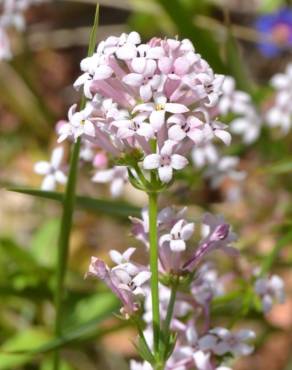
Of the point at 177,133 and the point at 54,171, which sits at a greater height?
the point at 54,171

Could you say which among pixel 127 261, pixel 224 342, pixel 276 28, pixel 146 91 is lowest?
pixel 224 342

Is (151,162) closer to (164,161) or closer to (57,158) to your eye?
(164,161)

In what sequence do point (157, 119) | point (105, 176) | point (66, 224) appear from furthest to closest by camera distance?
point (105, 176)
point (66, 224)
point (157, 119)

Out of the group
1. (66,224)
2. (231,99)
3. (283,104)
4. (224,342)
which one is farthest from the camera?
(283,104)

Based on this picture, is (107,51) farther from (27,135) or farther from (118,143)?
(27,135)

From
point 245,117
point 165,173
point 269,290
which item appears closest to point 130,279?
point 165,173

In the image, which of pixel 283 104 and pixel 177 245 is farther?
pixel 283 104
